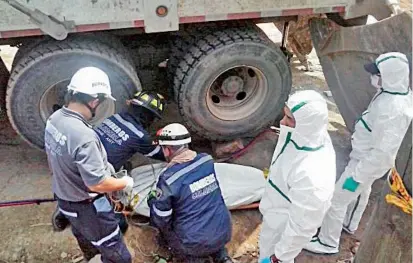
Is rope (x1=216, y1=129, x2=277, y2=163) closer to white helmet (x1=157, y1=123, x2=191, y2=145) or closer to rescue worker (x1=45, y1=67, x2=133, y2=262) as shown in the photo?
white helmet (x1=157, y1=123, x2=191, y2=145)

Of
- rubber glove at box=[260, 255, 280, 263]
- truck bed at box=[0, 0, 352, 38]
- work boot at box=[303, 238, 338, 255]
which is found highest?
truck bed at box=[0, 0, 352, 38]

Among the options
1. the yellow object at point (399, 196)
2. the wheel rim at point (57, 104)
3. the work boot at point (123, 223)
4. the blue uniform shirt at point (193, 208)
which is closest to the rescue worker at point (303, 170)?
the blue uniform shirt at point (193, 208)

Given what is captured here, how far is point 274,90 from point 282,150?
6.35 ft

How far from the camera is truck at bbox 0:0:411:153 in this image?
4.31 meters

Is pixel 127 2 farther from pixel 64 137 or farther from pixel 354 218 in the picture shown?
pixel 354 218

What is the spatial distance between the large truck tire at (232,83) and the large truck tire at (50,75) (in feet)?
1.89

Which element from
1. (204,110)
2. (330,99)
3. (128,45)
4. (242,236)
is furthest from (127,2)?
(330,99)

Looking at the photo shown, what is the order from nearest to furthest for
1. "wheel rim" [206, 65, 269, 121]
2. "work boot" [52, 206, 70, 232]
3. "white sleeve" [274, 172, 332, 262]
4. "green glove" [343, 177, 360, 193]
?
"white sleeve" [274, 172, 332, 262] < "green glove" [343, 177, 360, 193] < "work boot" [52, 206, 70, 232] < "wheel rim" [206, 65, 269, 121]

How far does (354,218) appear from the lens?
14.3ft

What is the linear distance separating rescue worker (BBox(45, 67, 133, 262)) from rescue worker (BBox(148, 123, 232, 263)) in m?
0.34

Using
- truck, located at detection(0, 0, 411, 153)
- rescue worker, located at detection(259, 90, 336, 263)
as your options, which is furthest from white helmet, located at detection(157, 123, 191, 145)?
truck, located at detection(0, 0, 411, 153)

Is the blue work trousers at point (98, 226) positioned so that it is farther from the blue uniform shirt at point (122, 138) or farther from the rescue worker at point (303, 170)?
the rescue worker at point (303, 170)

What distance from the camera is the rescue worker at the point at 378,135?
3.63m

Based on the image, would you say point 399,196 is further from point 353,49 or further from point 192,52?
point 192,52
